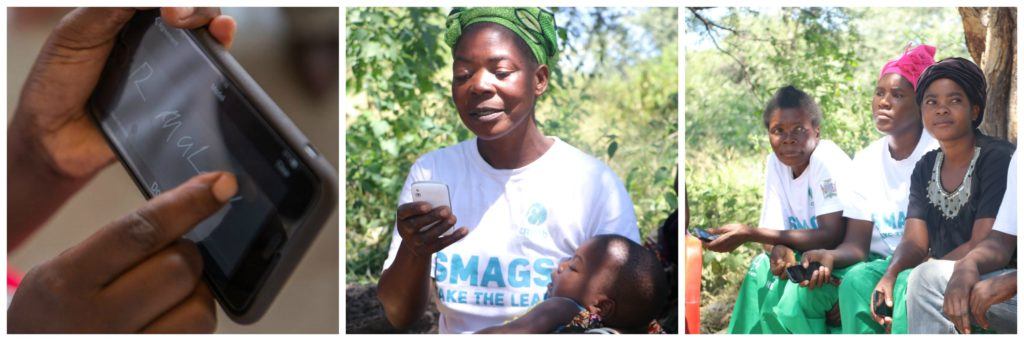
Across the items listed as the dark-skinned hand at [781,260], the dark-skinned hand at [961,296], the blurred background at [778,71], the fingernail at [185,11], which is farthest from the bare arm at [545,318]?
the fingernail at [185,11]

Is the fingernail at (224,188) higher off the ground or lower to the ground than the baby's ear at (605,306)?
higher

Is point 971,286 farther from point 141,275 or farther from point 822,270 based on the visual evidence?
point 141,275

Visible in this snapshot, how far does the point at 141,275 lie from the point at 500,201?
5.19 ft

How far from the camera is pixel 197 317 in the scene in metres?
4.27

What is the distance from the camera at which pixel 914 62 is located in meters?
4.97

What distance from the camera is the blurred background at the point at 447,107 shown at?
498 centimetres

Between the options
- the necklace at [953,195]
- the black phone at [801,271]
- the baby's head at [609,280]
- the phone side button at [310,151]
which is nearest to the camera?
the phone side button at [310,151]

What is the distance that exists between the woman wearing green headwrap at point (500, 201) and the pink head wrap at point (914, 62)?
1.33 metres

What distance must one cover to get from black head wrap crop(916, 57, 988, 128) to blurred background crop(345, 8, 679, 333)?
1.08 meters

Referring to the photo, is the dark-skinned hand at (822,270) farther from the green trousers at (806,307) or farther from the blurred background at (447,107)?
the blurred background at (447,107)

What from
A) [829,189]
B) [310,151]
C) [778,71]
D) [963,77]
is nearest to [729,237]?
[829,189]

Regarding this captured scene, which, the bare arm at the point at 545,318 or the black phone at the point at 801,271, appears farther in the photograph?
the black phone at the point at 801,271

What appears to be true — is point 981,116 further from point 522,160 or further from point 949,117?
point 522,160

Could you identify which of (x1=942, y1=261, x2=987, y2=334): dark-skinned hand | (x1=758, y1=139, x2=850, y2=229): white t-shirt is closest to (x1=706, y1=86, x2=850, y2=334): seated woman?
(x1=758, y1=139, x2=850, y2=229): white t-shirt
